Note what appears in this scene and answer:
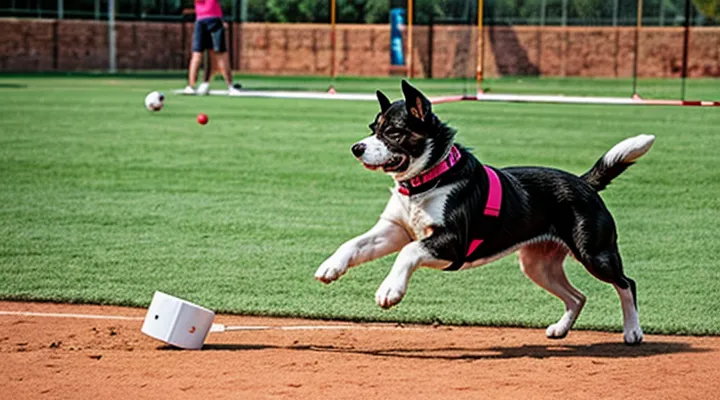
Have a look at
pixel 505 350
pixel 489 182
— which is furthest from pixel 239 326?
pixel 489 182

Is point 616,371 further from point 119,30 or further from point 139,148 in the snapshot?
point 119,30

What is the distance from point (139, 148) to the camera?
15.4 meters

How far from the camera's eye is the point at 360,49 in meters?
42.9

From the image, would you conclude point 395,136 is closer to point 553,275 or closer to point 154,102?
point 553,275

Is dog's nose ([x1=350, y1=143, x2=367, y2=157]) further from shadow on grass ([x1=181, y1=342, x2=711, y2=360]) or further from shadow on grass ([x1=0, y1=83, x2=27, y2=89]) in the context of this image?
shadow on grass ([x1=0, y1=83, x2=27, y2=89])

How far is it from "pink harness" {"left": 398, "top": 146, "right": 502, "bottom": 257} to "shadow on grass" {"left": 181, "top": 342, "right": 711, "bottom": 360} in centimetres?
61

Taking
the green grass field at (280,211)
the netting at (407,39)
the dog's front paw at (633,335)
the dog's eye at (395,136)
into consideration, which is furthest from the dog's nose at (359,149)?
the netting at (407,39)

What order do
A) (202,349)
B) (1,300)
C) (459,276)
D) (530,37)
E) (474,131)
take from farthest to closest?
(530,37)
(474,131)
(459,276)
(1,300)
(202,349)

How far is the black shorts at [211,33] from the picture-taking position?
22109 mm

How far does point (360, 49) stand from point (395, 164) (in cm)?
3731

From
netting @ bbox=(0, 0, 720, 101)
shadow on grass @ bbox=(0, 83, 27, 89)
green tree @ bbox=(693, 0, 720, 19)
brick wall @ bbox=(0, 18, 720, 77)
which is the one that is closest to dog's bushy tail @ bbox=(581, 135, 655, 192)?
shadow on grass @ bbox=(0, 83, 27, 89)

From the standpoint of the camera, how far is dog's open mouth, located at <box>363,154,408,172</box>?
19.6ft

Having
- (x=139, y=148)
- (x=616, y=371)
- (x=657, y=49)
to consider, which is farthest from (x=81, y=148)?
(x=657, y=49)

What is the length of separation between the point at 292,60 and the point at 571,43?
1056 cm
